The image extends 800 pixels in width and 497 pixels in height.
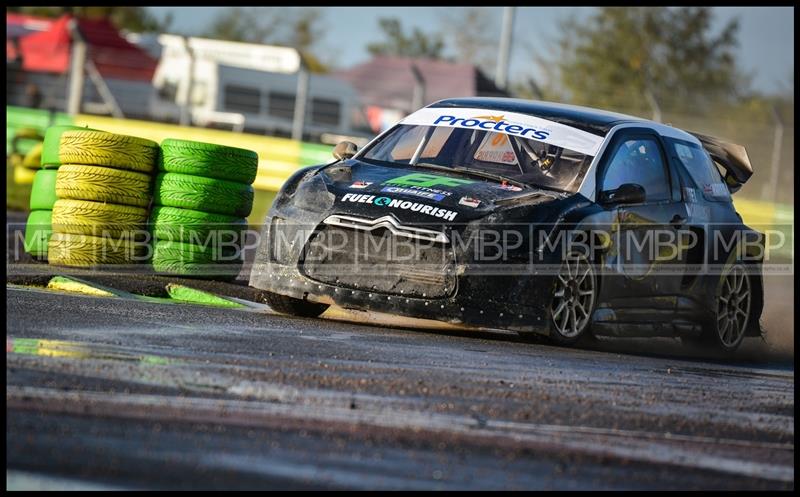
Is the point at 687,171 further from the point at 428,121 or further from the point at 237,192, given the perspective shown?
the point at 237,192

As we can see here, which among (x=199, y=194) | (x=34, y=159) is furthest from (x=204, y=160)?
(x=34, y=159)

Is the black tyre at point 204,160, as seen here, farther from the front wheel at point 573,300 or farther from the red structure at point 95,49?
the red structure at point 95,49

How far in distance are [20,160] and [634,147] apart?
1617 cm

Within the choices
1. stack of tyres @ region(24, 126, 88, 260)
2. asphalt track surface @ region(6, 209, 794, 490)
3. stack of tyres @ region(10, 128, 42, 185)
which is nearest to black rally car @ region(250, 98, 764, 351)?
asphalt track surface @ region(6, 209, 794, 490)

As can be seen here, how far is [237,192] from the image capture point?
33.6 feet

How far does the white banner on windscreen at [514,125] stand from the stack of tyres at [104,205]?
6.96 ft

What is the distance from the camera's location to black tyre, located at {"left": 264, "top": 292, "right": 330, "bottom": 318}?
27.6 ft

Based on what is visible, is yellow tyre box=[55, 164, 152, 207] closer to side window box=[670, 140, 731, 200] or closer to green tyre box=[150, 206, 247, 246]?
green tyre box=[150, 206, 247, 246]

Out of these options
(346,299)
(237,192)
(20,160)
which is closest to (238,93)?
(20,160)

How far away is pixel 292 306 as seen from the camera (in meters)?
8.47

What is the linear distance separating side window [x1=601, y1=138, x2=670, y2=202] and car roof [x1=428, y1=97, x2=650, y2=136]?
18cm

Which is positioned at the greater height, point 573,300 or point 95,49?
point 95,49

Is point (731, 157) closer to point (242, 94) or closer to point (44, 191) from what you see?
point (44, 191)

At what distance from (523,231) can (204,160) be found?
3.26 metres
